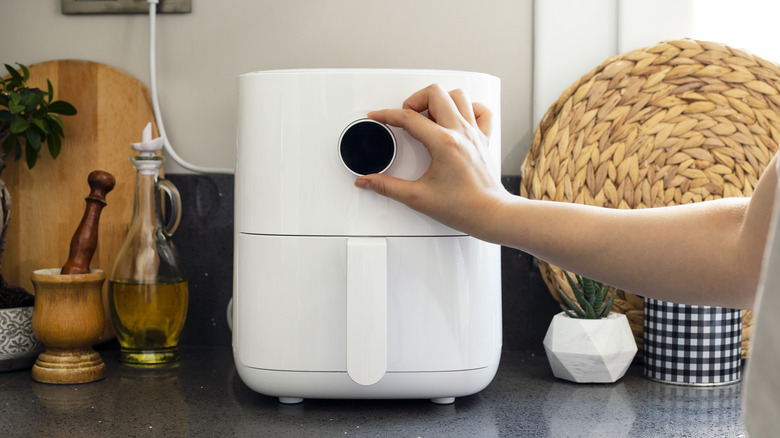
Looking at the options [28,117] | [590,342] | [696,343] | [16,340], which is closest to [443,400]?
[590,342]

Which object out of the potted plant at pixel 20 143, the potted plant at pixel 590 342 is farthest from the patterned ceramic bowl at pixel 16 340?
the potted plant at pixel 590 342

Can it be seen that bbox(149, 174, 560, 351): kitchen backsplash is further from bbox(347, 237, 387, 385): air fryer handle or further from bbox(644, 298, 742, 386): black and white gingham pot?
bbox(347, 237, 387, 385): air fryer handle

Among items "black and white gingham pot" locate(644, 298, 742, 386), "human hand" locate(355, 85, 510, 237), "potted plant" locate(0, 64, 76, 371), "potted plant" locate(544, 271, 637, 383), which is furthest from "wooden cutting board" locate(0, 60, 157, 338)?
"black and white gingham pot" locate(644, 298, 742, 386)

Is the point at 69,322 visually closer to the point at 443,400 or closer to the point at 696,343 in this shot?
the point at 443,400

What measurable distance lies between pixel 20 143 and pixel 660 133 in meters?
0.86

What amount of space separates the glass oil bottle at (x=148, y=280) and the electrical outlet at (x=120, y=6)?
0.21 metres

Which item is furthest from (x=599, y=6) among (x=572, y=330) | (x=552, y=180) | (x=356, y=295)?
(x=356, y=295)

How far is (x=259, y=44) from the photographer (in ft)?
3.42

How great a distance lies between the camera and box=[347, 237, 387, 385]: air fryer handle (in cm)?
69

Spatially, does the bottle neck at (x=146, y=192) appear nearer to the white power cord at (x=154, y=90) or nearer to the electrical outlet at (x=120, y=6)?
the white power cord at (x=154, y=90)

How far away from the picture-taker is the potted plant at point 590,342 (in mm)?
842

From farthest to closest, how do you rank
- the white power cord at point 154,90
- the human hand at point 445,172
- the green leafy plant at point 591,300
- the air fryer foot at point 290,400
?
the white power cord at point 154,90, the green leafy plant at point 591,300, the air fryer foot at point 290,400, the human hand at point 445,172

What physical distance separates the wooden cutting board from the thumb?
0.48 m

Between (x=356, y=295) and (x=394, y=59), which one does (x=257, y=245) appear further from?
(x=394, y=59)
